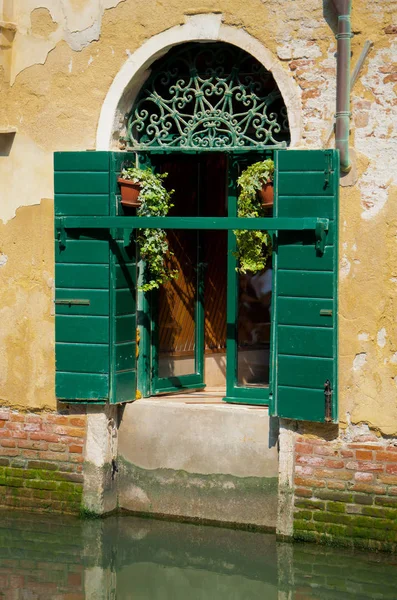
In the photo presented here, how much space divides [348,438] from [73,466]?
6.94ft

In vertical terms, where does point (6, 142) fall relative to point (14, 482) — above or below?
above

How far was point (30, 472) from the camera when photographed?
908 cm

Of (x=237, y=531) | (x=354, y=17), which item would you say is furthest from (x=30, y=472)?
(x=354, y=17)

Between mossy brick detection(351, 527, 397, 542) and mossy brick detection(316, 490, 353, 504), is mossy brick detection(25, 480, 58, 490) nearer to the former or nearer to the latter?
mossy brick detection(316, 490, 353, 504)

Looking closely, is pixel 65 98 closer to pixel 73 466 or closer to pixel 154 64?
pixel 154 64

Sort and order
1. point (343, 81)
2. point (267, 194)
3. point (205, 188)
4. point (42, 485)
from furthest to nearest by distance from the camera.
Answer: point (205, 188) < point (42, 485) < point (267, 194) < point (343, 81)

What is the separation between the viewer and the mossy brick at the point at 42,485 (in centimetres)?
899

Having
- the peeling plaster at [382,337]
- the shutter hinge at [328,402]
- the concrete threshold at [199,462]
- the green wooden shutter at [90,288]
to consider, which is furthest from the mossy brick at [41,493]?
the peeling plaster at [382,337]

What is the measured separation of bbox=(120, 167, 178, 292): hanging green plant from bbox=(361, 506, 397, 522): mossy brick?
2.25m

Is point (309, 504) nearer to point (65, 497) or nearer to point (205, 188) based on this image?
point (65, 497)

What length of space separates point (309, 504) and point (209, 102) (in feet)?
9.66

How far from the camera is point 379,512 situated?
7.95 meters

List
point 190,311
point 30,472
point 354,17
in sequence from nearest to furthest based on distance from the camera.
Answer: point 354,17
point 30,472
point 190,311

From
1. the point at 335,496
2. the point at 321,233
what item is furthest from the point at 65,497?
the point at 321,233
